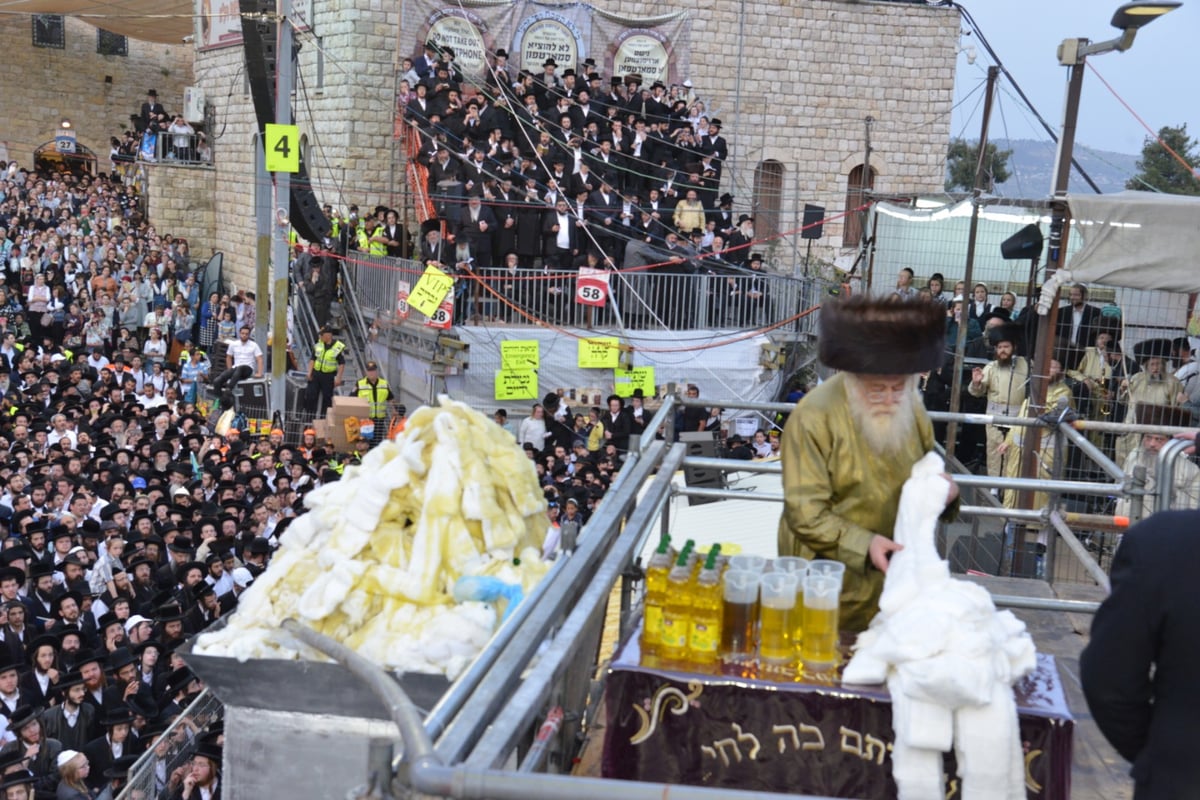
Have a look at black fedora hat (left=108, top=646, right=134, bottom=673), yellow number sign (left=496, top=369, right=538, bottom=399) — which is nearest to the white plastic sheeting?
yellow number sign (left=496, top=369, right=538, bottom=399)

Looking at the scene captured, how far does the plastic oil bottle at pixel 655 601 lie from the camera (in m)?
3.32

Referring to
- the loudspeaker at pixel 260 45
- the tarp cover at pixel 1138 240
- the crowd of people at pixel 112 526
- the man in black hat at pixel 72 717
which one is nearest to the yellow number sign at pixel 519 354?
the crowd of people at pixel 112 526

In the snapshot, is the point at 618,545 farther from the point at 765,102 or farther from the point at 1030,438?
the point at 765,102

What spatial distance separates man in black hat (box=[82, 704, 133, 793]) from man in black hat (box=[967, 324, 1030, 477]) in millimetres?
6527

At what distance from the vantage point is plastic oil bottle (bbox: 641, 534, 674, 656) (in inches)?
131

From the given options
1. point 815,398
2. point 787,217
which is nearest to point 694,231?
point 787,217

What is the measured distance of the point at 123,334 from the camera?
19578mm

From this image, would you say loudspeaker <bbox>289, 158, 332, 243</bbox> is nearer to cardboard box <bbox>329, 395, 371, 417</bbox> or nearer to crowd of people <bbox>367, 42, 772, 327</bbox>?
crowd of people <bbox>367, 42, 772, 327</bbox>

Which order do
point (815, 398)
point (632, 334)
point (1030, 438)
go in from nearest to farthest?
point (815, 398) < point (1030, 438) < point (632, 334)

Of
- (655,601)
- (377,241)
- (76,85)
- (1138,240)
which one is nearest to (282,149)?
(377,241)

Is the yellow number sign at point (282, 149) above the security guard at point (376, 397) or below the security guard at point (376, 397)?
above

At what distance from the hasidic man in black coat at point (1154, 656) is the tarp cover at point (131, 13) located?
2806 centimetres

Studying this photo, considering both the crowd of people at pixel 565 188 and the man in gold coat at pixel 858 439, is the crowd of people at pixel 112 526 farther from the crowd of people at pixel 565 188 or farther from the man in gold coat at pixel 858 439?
the crowd of people at pixel 565 188

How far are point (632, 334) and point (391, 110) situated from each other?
735cm
